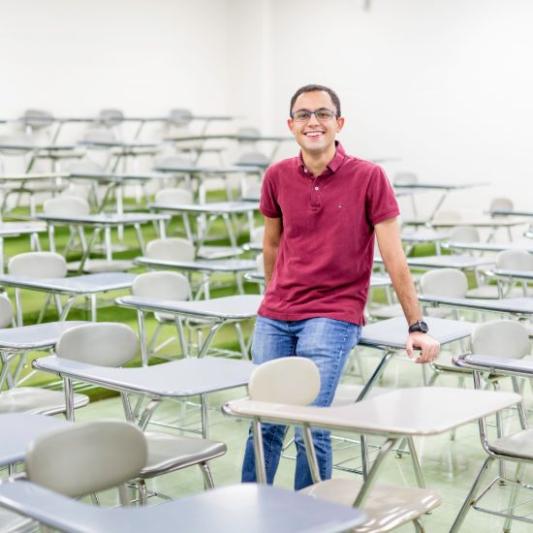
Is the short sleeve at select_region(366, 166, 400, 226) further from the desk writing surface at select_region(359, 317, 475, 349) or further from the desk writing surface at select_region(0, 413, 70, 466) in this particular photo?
the desk writing surface at select_region(0, 413, 70, 466)

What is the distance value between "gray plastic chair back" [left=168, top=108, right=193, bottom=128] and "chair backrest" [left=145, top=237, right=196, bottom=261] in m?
6.79

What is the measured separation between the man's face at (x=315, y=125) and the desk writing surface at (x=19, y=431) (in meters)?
1.36

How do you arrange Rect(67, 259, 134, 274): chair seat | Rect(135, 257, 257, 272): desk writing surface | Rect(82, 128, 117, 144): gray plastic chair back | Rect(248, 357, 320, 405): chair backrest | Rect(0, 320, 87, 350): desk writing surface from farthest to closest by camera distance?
1. Rect(82, 128, 117, 144): gray plastic chair back
2. Rect(67, 259, 134, 274): chair seat
3. Rect(135, 257, 257, 272): desk writing surface
4. Rect(0, 320, 87, 350): desk writing surface
5. Rect(248, 357, 320, 405): chair backrest

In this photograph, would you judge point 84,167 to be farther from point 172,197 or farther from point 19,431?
point 19,431

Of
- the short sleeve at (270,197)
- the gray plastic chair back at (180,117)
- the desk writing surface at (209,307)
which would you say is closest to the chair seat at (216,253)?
the desk writing surface at (209,307)

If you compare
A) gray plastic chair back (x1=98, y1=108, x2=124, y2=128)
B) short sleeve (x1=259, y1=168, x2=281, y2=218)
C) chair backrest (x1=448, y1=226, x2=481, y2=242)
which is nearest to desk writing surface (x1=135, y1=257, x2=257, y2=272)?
chair backrest (x1=448, y1=226, x2=481, y2=242)

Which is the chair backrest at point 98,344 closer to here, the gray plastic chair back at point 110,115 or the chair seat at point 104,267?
→ the chair seat at point 104,267

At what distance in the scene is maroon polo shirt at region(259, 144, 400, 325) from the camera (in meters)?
3.79

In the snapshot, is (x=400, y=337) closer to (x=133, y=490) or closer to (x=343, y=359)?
(x=343, y=359)

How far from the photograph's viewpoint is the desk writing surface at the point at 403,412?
8.78 feet

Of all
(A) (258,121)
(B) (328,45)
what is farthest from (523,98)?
(A) (258,121)

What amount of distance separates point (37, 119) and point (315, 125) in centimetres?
853

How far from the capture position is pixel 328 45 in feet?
45.2

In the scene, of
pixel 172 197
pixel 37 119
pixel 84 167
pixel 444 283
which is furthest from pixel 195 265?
pixel 37 119
